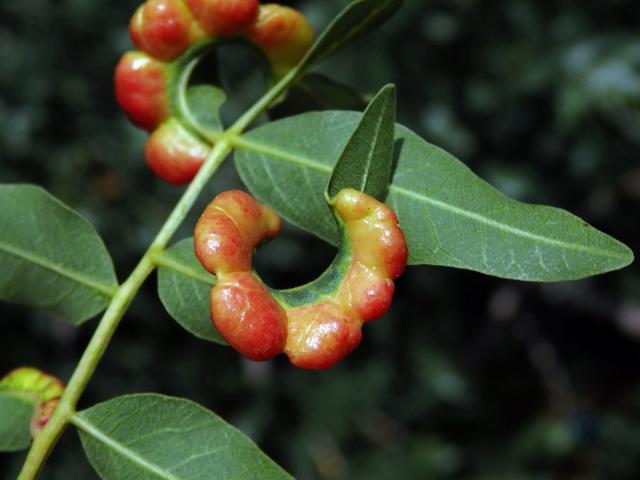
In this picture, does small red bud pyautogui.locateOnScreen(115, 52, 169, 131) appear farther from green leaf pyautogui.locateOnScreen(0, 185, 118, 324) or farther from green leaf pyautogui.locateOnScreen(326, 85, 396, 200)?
green leaf pyautogui.locateOnScreen(326, 85, 396, 200)

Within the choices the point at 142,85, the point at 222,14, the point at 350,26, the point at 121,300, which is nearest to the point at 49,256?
the point at 121,300

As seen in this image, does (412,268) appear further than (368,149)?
Yes

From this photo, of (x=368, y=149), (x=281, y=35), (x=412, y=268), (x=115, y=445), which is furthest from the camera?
(x=412, y=268)

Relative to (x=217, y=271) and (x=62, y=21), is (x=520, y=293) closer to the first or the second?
(x=62, y=21)

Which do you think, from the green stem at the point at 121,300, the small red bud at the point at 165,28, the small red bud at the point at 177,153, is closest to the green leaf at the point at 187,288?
the green stem at the point at 121,300

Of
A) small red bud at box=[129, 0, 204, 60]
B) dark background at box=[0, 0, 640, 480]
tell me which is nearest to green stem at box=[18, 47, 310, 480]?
small red bud at box=[129, 0, 204, 60]

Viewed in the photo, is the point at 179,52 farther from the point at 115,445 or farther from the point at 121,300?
the point at 115,445
